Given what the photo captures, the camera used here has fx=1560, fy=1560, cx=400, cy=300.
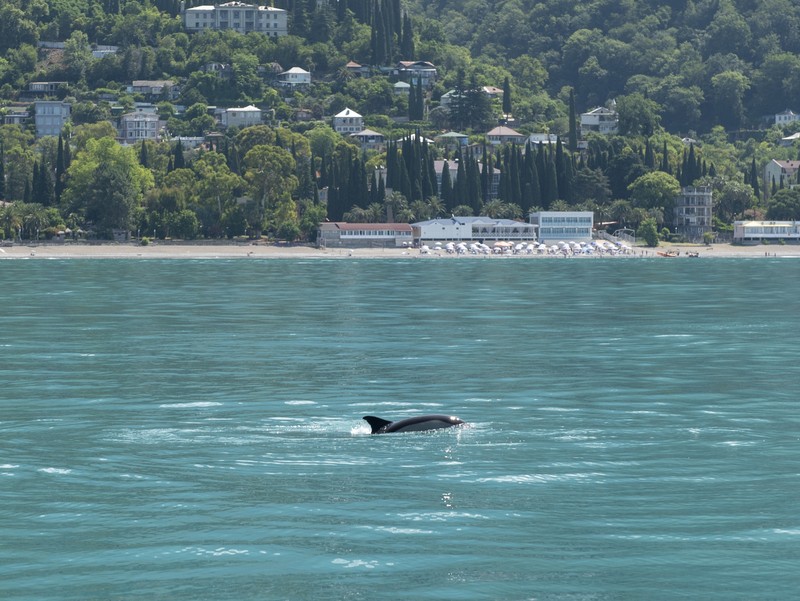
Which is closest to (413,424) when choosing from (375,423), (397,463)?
(375,423)

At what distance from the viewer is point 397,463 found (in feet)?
138

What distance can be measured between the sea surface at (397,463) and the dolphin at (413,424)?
429mm

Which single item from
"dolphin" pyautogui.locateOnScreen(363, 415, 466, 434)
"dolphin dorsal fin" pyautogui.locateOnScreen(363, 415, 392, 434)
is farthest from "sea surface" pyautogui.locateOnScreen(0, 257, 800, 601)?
"dolphin" pyautogui.locateOnScreen(363, 415, 466, 434)

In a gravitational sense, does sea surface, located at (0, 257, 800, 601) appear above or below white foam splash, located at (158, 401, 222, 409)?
below

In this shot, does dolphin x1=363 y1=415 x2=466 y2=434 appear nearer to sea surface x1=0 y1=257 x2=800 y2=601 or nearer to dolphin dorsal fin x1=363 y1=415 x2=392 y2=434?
dolphin dorsal fin x1=363 y1=415 x2=392 y2=434

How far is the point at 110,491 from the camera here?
38688 mm

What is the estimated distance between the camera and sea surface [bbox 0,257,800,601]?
104 ft

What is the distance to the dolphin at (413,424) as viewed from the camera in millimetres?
46594

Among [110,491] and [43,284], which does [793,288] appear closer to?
[43,284]

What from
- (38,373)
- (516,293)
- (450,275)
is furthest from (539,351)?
(450,275)

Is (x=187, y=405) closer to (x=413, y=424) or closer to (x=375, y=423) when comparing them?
(x=375, y=423)

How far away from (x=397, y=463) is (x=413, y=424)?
500 centimetres

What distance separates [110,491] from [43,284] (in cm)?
9911

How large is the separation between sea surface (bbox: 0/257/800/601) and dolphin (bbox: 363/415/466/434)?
0.43 m
